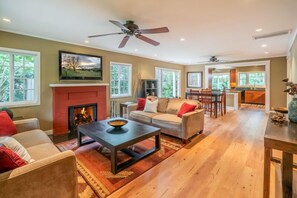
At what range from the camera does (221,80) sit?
1109 centimetres

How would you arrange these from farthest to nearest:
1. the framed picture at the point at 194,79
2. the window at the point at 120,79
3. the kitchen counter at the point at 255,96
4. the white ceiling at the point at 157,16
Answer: the kitchen counter at the point at 255,96, the framed picture at the point at 194,79, the window at the point at 120,79, the white ceiling at the point at 157,16

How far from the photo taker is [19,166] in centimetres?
131

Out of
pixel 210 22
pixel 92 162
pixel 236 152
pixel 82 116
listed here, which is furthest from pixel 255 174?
pixel 82 116

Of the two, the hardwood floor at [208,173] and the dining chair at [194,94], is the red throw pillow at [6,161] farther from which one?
the dining chair at [194,94]

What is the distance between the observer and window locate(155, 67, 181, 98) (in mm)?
7875

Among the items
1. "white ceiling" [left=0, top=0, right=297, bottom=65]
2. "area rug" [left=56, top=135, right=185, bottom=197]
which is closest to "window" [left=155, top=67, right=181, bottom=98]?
"white ceiling" [left=0, top=0, right=297, bottom=65]

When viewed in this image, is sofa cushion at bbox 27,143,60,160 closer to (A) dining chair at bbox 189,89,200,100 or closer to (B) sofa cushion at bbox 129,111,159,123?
(B) sofa cushion at bbox 129,111,159,123

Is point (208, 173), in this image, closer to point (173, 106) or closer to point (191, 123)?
point (191, 123)

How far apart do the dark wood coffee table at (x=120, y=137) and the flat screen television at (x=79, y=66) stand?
6.58 ft

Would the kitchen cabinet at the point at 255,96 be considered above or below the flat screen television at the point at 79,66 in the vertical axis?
below

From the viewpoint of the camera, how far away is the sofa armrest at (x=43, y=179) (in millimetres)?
1172

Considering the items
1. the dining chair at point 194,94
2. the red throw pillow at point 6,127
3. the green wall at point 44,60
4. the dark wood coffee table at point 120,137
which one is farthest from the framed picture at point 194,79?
the red throw pillow at point 6,127

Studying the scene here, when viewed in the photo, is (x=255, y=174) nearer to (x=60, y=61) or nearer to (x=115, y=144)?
(x=115, y=144)

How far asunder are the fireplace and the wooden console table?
4.16 meters
